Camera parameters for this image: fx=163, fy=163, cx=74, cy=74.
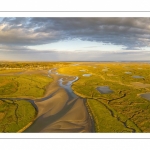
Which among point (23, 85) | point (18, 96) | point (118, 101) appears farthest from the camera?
point (23, 85)

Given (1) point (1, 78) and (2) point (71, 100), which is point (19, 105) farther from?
(1) point (1, 78)

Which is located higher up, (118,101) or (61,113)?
(118,101)

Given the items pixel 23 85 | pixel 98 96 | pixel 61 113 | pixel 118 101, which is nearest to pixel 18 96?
pixel 23 85

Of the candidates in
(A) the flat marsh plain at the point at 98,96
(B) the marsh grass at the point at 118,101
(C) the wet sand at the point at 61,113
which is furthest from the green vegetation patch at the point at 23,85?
(B) the marsh grass at the point at 118,101

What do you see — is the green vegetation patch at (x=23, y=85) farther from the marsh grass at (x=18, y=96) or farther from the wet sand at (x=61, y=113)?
the wet sand at (x=61, y=113)

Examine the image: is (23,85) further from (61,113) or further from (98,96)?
(98,96)
